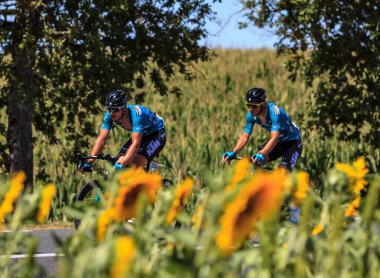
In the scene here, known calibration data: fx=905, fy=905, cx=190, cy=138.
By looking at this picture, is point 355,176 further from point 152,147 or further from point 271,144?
point 152,147

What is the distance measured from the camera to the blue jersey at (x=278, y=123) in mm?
11125

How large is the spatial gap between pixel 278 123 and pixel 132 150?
1963mm

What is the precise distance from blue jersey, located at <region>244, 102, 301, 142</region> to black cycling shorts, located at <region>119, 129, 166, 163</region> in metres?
1.10

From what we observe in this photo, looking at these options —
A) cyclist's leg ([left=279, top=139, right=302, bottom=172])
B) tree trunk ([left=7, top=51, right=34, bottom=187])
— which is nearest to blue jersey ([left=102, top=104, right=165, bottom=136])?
cyclist's leg ([left=279, top=139, right=302, bottom=172])

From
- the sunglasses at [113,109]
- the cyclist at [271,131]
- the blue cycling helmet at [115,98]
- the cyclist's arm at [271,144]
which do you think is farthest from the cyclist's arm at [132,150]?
the cyclist's arm at [271,144]

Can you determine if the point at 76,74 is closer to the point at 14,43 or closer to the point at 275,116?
the point at 14,43

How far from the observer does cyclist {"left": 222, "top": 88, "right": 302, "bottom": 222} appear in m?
10.8

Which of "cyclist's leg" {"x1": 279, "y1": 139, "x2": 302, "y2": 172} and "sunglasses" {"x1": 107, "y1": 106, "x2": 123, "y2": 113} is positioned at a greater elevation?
"sunglasses" {"x1": 107, "y1": 106, "x2": 123, "y2": 113}

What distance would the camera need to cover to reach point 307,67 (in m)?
16.8

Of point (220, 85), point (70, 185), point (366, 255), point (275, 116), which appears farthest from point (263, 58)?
point (366, 255)

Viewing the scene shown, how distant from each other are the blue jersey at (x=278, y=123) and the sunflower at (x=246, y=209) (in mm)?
7916

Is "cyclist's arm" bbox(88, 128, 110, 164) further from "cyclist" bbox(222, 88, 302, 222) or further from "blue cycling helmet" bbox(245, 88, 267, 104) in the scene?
"blue cycling helmet" bbox(245, 88, 267, 104)

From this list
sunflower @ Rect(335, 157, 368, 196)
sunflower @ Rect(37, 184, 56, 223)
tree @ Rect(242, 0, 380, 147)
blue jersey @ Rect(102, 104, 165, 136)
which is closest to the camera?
sunflower @ Rect(37, 184, 56, 223)

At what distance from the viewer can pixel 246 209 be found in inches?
126
